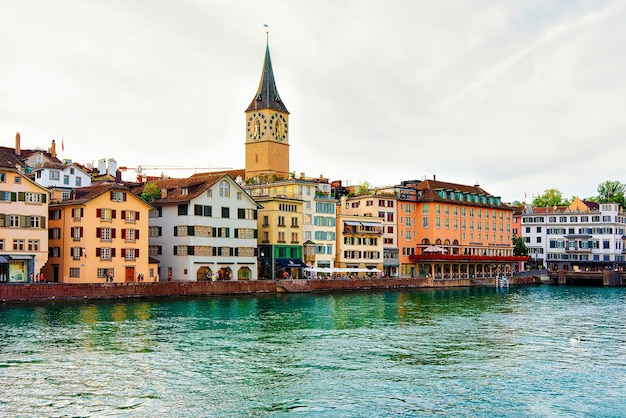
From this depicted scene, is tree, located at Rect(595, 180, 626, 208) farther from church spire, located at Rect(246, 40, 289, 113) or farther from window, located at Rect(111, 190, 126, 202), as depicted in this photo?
window, located at Rect(111, 190, 126, 202)

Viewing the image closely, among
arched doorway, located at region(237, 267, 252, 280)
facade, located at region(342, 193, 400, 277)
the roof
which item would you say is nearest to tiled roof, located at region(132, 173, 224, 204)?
the roof

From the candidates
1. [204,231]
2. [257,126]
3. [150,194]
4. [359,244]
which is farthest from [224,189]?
[257,126]

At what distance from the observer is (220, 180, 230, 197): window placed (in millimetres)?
89688

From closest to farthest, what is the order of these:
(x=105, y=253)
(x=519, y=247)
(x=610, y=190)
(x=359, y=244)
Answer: (x=105, y=253) < (x=359, y=244) < (x=519, y=247) < (x=610, y=190)

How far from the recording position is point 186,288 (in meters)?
79.2

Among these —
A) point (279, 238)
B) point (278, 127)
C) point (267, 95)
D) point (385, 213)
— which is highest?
point (267, 95)

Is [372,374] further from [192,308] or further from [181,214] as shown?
[181,214]

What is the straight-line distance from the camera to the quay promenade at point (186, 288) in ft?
220

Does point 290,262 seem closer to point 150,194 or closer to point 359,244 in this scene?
point 359,244

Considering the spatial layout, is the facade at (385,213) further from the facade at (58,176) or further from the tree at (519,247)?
the facade at (58,176)

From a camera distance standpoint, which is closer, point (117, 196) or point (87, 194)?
point (87, 194)

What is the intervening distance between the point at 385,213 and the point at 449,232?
14686mm

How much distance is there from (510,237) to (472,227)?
14.1 m

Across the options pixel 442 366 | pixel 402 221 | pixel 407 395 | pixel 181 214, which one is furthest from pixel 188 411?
pixel 402 221
